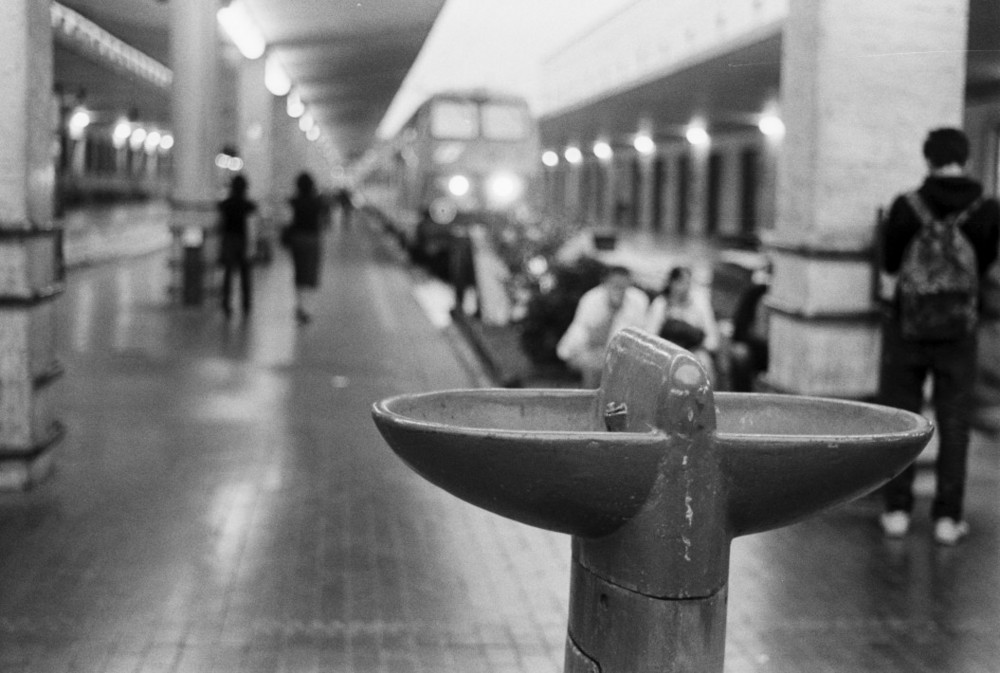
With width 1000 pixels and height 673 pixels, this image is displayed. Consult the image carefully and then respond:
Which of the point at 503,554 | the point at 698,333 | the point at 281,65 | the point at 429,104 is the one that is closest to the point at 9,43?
the point at 503,554

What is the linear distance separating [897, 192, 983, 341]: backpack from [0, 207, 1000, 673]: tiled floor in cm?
100

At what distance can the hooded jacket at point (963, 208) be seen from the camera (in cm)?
634

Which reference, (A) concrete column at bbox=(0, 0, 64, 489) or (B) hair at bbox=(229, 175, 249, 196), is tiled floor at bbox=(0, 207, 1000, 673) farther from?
(B) hair at bbox=(229, 175, 249, 196)

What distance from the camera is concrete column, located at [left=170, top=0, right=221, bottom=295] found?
63.9 ft

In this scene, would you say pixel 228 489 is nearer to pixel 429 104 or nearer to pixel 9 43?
pixel 9 43

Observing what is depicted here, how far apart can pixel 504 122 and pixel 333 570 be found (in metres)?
20.0

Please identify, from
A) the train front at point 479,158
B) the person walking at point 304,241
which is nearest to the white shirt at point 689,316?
the person walking at point 304,241

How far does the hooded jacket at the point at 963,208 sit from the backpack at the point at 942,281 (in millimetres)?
27

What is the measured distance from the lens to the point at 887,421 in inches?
145

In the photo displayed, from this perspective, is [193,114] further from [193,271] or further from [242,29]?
[242,29]

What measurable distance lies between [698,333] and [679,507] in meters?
5.49

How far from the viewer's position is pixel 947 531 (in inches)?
254

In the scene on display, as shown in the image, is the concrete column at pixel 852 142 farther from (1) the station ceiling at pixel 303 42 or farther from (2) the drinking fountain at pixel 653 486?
(1) the station ceiling at pixel 303 42

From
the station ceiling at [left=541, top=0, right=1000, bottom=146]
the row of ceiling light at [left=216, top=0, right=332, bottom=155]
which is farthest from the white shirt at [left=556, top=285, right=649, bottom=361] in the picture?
the row of ceiling light at [left=216, top=0, right=332, bottom=155]
